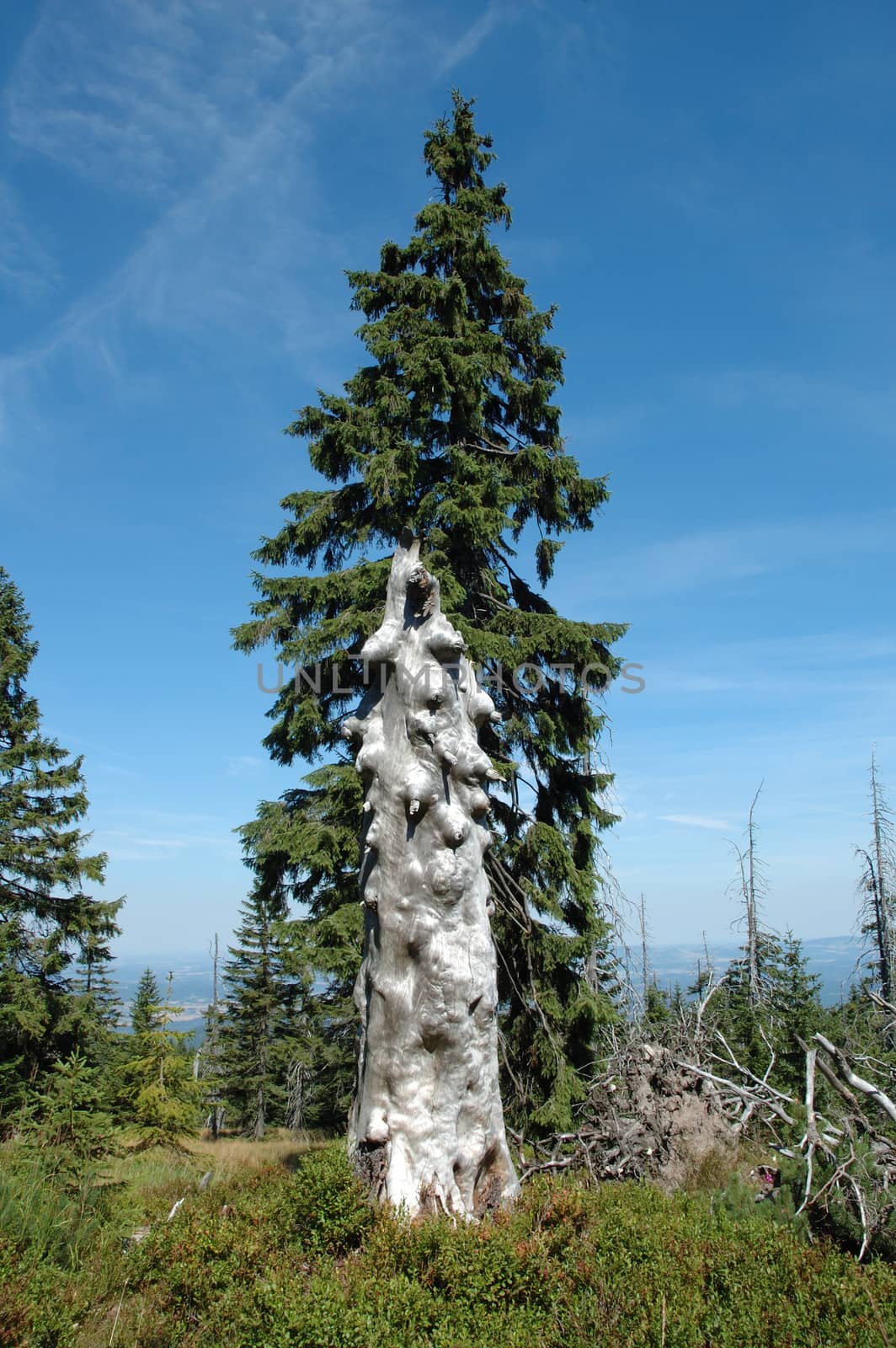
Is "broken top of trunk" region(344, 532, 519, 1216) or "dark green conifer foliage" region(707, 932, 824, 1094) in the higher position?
"broken top of trunk" region(344, 532, 519, 1216)

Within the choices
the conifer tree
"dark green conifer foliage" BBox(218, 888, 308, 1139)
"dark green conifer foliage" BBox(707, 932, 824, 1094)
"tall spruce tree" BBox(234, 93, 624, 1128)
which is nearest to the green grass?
"tall spruce tree" BBox(234, 93, 624, 1128)

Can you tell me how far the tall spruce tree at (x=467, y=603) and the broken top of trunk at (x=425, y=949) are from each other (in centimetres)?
275

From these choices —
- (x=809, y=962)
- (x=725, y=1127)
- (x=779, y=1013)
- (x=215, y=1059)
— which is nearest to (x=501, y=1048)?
(x=725, y=1127)

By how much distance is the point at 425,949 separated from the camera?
5.93 meters

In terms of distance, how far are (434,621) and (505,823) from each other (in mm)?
4786

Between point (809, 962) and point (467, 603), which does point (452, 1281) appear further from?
point (809, 962)

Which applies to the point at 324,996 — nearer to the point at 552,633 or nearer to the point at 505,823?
the point at 505,823

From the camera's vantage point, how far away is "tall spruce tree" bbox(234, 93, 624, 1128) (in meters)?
9.75

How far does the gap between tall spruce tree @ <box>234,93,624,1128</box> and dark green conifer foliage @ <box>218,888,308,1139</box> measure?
665 inches

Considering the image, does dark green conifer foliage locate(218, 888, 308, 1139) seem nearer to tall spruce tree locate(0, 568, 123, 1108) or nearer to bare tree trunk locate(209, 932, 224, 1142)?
bare tree trunk locate(209, 932, 224, 1142)

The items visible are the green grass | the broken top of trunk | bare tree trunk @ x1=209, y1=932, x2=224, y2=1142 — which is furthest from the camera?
bare tree trunk @ x1=209, y1=932, x2=224, y2=1142

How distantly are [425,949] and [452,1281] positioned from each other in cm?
206

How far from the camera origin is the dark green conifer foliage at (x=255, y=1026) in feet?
88.2

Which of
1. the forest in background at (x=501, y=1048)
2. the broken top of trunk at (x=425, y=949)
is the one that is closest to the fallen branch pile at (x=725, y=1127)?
the forest in background at (x=501, y=1048)
